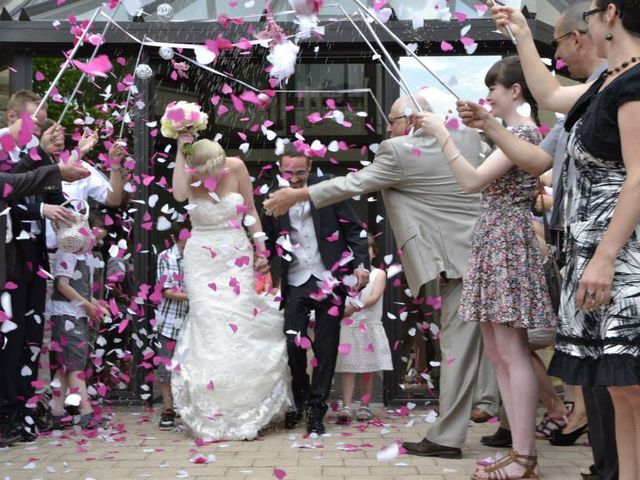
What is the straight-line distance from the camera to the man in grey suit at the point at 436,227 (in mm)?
4855

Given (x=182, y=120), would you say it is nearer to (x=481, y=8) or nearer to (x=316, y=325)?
(x=316, y=325)

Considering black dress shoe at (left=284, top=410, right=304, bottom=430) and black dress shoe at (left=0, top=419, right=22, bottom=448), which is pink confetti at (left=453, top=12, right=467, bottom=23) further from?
black dress shoe at (left=0, top=419, right=22, bottom=448)

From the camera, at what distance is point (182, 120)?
245 inches

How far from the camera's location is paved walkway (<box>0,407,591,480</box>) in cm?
467

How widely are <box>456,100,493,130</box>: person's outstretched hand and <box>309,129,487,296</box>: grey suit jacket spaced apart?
45.4 inches

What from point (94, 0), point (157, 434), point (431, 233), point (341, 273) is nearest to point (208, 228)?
point (341, 273)

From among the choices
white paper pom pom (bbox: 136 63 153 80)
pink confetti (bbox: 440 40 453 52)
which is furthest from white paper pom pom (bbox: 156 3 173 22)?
pink confetti (bbox: 440 40 453 52)

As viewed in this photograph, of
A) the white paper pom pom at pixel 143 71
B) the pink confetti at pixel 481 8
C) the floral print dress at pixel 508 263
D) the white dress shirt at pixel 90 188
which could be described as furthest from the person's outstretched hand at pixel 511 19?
the white paper pom pom at pixel 143 71

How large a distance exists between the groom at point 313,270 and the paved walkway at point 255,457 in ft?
1.44

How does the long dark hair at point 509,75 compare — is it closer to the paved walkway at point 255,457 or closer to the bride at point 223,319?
the paved walkway at point 255,457

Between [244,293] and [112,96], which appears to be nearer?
[244,293]

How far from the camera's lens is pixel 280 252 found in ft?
21.1

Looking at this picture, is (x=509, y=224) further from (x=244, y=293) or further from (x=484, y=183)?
(x=244, y=293)

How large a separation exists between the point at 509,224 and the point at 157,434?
2903 mm
